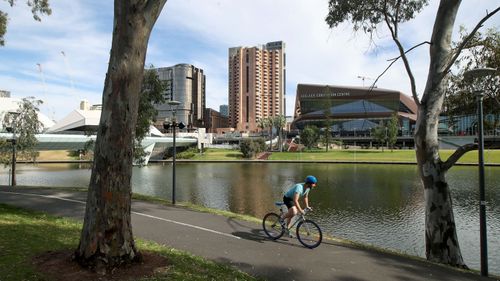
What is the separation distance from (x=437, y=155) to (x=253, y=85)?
169 m

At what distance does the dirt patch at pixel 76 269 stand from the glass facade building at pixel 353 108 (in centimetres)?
12658

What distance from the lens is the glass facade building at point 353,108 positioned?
13475 cm

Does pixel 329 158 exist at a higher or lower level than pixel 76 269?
lower

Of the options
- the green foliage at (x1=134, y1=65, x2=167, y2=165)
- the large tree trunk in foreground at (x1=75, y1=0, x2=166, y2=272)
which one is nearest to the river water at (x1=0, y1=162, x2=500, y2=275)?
the green foliage at (x1=134, y1=65, x2=167, y2=165)

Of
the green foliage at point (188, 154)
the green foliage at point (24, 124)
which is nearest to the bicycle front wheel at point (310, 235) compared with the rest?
the green foliage at point (24, 124)

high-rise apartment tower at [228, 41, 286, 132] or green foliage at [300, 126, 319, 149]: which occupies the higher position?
high-rise apartment tower at [228, 41, 286, 132]

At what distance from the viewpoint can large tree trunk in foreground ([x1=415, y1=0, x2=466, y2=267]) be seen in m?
9.98

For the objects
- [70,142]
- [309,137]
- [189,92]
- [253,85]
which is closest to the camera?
[70,142]

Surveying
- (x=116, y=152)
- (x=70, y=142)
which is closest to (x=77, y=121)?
(x=70, y=142)

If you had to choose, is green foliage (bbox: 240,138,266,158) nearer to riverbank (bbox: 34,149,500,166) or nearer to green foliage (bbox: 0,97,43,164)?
riverbank (bbox: 34,149,500,166)

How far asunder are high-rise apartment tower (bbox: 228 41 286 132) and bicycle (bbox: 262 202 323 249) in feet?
538

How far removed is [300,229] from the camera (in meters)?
9.65

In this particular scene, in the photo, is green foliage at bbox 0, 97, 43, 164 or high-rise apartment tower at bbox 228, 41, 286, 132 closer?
green foliage at bbox 0, 97, 43, 164

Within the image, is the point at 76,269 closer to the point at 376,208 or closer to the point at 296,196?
the point at 296,196
